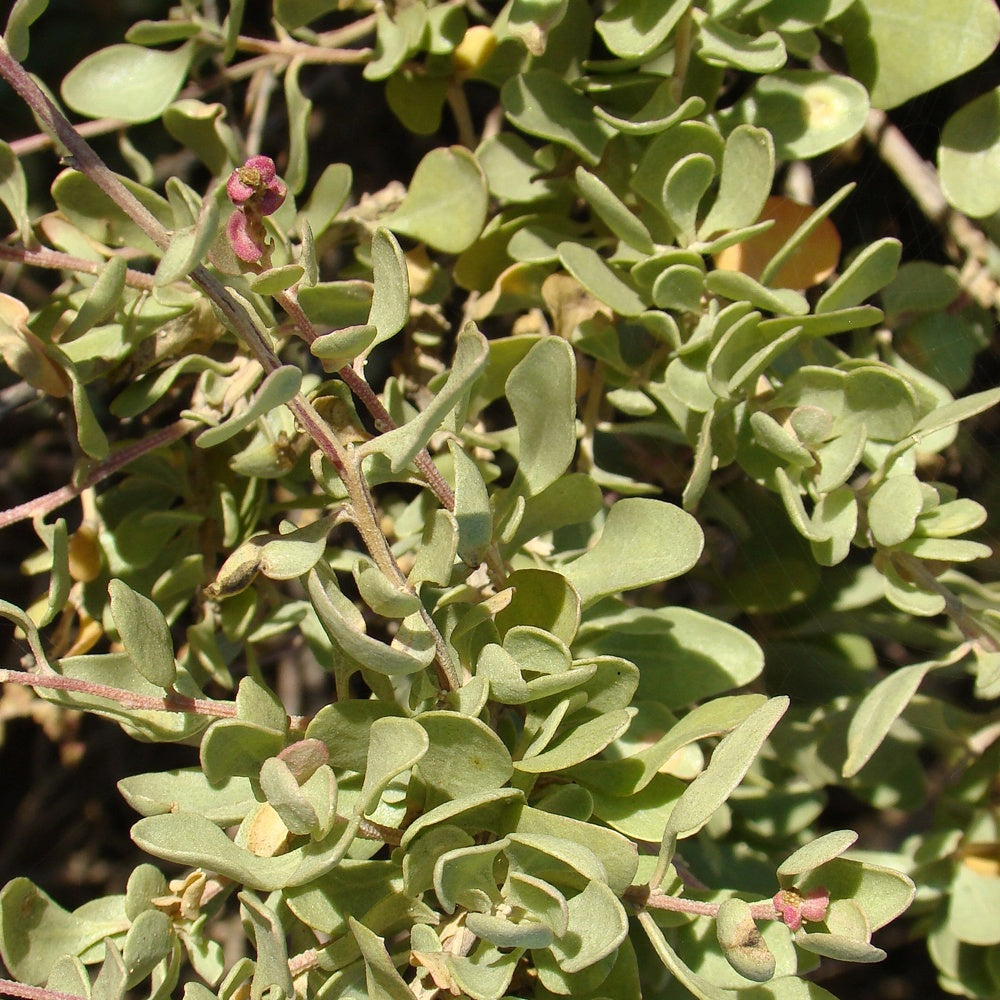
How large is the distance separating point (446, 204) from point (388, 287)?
373 millimetres

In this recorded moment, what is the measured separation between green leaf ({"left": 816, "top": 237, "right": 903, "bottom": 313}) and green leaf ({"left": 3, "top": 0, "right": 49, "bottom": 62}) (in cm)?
67

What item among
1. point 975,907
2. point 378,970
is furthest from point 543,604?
point 975,907

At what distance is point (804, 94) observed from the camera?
40.5 inches

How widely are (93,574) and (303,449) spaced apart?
30 centimetres

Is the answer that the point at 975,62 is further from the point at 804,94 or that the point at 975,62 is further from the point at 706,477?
the point at 706,477

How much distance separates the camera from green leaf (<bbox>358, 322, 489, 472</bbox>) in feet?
2.06

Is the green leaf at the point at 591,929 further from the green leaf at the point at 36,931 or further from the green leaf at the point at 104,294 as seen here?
the green leaf at the point at 104,294

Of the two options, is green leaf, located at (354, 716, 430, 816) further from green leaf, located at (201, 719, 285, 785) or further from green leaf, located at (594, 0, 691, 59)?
green leaf, located at (594, 0, 691, 59)

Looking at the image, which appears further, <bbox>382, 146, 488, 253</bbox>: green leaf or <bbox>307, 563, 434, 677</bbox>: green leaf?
<bbox>382, 146, 488, 253</bbox>: green leaf

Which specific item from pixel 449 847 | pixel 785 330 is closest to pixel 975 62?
pixel 785 330

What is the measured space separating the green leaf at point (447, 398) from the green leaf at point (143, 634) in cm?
22

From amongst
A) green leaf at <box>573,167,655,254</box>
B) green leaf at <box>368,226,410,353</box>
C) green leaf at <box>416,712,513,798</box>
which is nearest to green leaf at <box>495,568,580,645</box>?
green leaf at <box>416,712,513,798</box>

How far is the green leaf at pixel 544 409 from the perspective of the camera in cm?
79

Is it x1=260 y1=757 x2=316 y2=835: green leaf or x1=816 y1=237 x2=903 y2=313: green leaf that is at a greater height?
x1=816 y1=237 x2=903 y2=313: green leaf
